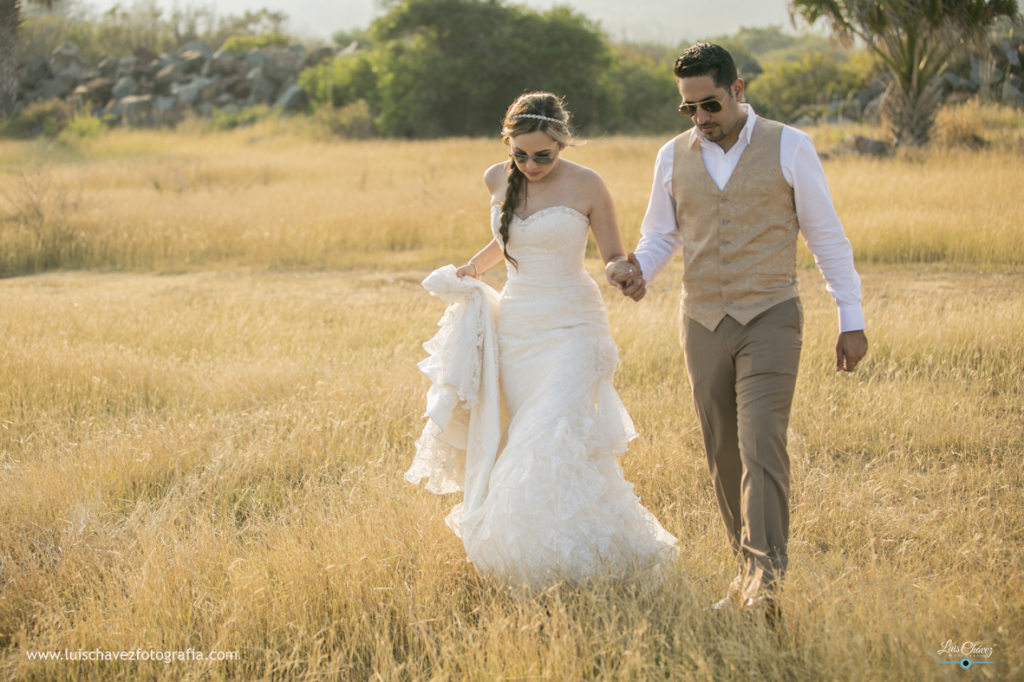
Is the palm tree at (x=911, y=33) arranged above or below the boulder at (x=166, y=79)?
below

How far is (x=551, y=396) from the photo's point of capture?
3254 millimetres

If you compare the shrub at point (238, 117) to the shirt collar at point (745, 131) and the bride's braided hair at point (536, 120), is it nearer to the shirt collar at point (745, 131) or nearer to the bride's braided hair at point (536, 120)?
the bride's braided hair at point (536, 120)

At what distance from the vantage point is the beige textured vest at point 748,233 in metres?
2.95

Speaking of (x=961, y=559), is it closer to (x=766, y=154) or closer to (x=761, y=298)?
(x=761, y=298)

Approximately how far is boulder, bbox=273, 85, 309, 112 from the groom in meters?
38.4

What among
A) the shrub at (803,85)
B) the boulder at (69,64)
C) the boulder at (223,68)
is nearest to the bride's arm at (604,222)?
the shrub at (803,85)

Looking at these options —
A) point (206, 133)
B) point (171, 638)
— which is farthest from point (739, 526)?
point (206, 133)

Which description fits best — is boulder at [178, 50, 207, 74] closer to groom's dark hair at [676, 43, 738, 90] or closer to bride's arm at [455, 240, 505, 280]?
bride's arm at [455, 240, 505, 280]

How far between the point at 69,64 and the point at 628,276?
50.4 metres

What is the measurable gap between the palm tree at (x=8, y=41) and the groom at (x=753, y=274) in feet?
34.4

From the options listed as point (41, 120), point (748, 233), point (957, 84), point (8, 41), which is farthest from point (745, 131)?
point (41, 120)

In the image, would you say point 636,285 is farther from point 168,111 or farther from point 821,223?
point 168,111

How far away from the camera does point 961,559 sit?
331cm

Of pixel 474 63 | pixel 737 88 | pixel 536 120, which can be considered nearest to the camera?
pixel 737 88
